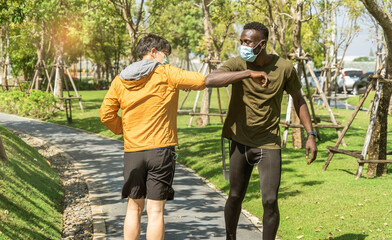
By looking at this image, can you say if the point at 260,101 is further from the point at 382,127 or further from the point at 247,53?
the point at 382,127

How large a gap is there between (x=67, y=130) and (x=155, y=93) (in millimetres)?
13752

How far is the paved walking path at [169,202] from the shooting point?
5.94 meters

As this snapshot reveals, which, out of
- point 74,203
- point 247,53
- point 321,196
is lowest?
point 74,203

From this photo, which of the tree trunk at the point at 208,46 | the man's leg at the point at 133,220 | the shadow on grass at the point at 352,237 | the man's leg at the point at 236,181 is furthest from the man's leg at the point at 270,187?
the tree trunk at the point at 208,46

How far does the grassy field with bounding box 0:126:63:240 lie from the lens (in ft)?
17.9

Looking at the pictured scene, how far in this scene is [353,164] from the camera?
1027 centimetres

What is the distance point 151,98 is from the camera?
13.1 ft

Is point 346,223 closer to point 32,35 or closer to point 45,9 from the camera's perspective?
point 45,9

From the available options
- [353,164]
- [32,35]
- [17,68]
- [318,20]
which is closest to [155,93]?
[353,164]

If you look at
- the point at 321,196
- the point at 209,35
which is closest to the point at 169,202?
the point at 321,196

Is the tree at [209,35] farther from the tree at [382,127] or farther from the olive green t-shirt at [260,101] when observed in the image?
the olive green t-shirt at [260,101]

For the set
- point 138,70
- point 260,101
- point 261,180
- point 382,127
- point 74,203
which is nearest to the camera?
point 138,70

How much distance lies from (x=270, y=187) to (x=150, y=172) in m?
1.09

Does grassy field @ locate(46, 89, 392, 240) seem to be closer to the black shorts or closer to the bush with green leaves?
the black shorts
